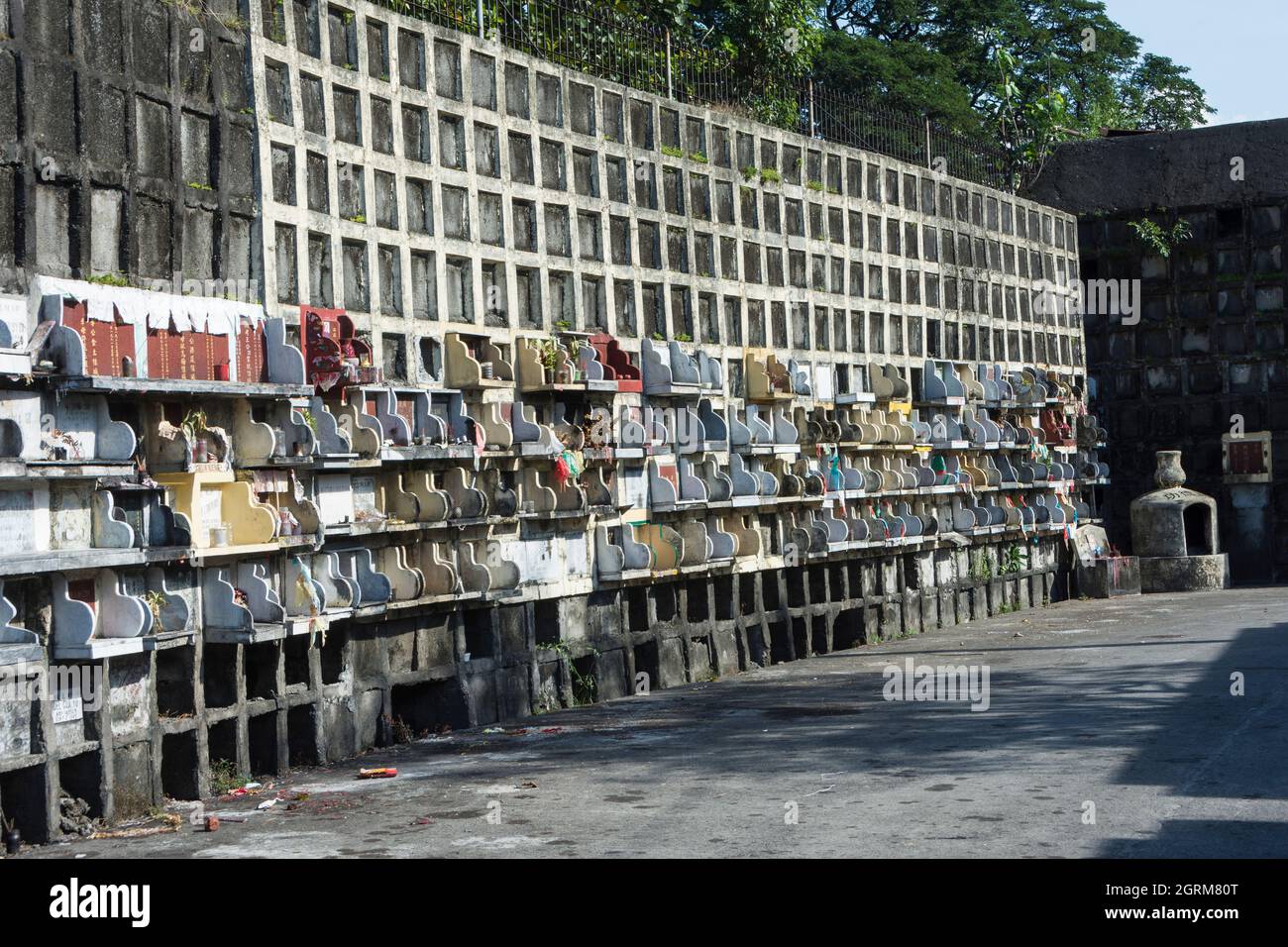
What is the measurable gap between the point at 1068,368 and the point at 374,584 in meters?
20.5

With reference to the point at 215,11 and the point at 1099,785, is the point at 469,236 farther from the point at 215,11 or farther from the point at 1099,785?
the point at 1099,785

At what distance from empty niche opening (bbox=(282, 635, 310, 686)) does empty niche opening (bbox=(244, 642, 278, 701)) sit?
355 mm

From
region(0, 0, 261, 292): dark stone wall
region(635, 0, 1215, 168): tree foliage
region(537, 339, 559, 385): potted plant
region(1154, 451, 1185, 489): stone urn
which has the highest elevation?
region(635, 0, 1215, 168): tree foliage

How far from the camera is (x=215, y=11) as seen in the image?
557 inches

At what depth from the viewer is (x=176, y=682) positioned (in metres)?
13.0

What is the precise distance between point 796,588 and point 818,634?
0.92 metres

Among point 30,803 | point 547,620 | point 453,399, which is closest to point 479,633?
point 547,620

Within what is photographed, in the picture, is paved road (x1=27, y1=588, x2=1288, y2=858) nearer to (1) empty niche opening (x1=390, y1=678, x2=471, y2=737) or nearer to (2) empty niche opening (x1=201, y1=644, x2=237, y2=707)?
(1) empty niche opening (x1=390, y1=678, x2=471, y2=737)

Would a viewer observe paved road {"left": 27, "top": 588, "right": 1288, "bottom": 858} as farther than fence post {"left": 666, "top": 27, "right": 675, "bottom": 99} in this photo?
No

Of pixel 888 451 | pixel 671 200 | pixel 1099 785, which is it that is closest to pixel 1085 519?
pixel 888 451

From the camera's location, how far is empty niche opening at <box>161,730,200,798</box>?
12969 millimetres

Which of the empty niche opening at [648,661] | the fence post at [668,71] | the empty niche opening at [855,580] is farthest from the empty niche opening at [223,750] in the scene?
the empty niche opening at [855,580]

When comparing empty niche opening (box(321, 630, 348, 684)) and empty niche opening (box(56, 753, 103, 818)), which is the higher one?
empty niche opening (box(321, 630, 348, 684))

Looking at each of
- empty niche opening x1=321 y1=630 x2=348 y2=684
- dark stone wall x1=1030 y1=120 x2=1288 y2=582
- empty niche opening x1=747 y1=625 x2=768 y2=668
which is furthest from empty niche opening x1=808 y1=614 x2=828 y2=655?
dark stone wall x1=1030 y1=120 x2=1288 y2=582
